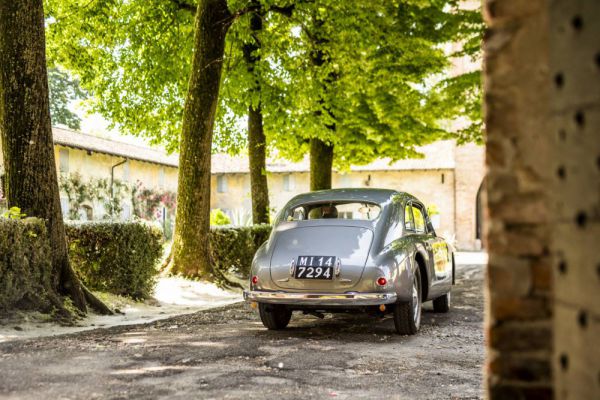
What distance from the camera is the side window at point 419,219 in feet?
34.2

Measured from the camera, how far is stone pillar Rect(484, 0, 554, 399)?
8.95 feet

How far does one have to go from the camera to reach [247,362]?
22.3 feet

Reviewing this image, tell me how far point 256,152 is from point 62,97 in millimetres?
41358

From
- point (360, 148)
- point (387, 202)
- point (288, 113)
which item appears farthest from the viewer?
point (360, 148)

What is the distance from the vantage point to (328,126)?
24219mm

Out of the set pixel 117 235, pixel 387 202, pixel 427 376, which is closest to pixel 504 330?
pixel 427 376

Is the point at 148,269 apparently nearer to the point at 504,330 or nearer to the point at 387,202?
the point at 387,202

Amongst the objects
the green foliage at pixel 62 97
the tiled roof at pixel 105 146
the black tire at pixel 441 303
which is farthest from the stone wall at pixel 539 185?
the green foliage at pixel 62 97

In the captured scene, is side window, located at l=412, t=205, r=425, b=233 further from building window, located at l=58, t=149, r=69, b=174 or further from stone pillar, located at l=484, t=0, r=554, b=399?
building window, located at l=58, t=149, r=69, b=174

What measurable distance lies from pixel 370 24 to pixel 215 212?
Result: 20571 millimetres

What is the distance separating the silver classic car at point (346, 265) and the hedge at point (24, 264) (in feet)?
9.59

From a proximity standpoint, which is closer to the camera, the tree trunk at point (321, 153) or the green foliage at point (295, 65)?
the green foliage at point (295, 65)

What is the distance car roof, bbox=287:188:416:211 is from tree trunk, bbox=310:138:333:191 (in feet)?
43.9

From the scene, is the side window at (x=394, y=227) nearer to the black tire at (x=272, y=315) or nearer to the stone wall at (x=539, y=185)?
the black tire at (x=272, y=315)
